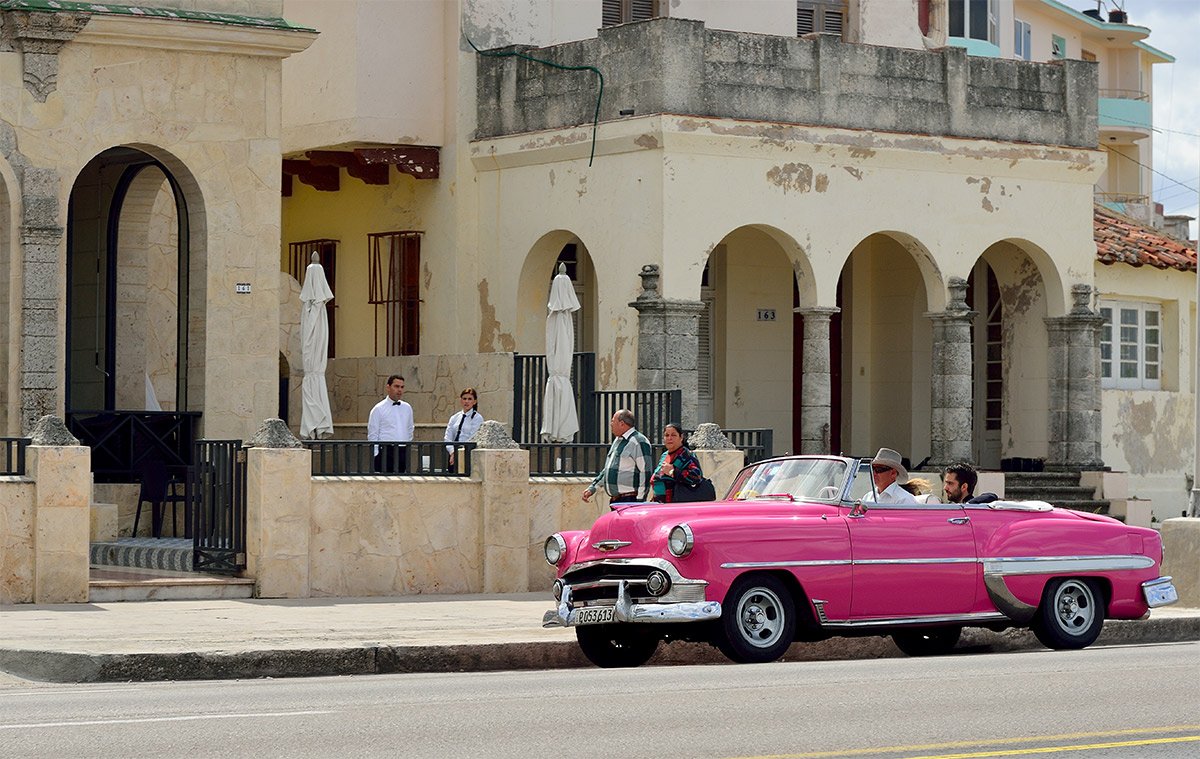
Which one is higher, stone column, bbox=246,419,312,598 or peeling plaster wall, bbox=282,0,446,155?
peeling plaster wall, bbox=282,0,446,155

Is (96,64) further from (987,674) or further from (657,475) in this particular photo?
(987,674)

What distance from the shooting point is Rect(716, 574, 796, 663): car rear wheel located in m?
13.6

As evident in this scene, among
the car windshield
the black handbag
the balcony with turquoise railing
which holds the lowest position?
the black handbag

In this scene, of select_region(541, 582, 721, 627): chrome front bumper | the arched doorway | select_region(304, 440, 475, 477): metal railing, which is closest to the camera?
select_region(541, 582, 721, 627): chrome front bumper

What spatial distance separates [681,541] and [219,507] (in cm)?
583

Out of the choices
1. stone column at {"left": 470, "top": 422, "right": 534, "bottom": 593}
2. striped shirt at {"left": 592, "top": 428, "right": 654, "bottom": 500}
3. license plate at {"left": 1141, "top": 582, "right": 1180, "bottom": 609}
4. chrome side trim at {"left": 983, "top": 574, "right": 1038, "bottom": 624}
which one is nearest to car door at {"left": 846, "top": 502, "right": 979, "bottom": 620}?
chrome side trim at {"left": 983, "top": 574, "right": 1038, "bottom": 624}

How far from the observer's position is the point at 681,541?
13461 millimetres

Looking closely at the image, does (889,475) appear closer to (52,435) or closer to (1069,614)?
(1069,614)

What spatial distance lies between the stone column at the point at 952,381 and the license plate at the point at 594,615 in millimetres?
13490

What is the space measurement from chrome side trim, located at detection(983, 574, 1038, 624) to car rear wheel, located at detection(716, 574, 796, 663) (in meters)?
1.58

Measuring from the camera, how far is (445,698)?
11.1 metres

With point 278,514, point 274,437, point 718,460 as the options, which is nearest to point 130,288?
point 274,437

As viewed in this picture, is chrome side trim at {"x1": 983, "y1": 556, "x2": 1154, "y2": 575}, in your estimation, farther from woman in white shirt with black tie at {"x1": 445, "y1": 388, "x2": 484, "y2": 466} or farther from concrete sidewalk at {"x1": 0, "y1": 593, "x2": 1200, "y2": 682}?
woman in white shirt with black tie at {"x1": 445, "y1": 388, "x2": 484, "y2": 466}

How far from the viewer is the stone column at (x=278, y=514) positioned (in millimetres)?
17422
